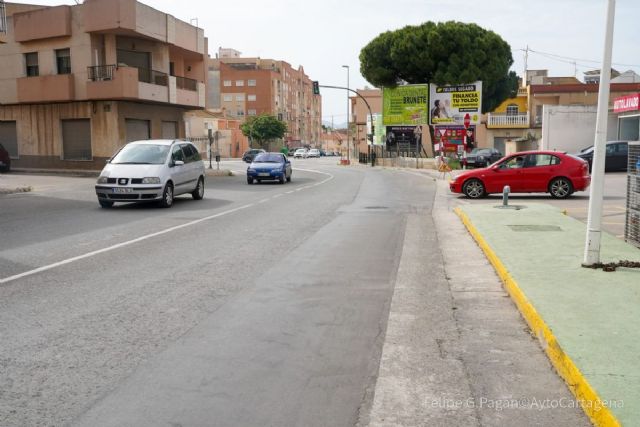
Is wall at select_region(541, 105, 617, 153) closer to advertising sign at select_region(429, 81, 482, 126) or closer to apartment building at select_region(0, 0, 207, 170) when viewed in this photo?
advertising sign at select_region(429, 81, 482, 126)

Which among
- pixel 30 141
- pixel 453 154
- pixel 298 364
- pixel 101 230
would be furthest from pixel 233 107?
pixel 298 364

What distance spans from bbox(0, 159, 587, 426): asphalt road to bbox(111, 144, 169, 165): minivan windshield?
18.7ft

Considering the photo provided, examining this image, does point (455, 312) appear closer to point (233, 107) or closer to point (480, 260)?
point (480, 260)

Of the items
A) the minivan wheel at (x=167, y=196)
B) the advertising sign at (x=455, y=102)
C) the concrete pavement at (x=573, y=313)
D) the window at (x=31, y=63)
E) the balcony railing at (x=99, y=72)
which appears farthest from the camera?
the advertising sign at (x=455, y=102)

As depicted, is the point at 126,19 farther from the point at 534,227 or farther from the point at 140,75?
the point at 534,227

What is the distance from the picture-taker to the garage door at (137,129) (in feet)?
116

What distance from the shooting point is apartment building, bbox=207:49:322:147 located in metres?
125

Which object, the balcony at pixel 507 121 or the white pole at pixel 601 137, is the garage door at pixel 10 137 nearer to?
the white pole at pixel 601 137

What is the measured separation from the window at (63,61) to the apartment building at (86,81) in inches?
2.2

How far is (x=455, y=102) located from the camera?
179ft

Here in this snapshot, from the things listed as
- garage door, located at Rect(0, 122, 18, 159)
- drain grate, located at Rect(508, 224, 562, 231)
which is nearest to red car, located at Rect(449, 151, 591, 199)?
drain grate, located at Rect(508, 224, 562, 231)

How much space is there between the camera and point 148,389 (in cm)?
405

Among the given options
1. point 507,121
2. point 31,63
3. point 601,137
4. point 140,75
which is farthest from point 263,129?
point 601,137

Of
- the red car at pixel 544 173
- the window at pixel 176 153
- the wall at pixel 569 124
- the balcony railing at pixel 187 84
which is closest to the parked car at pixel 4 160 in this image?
the balcony railing at pixel 187 84
